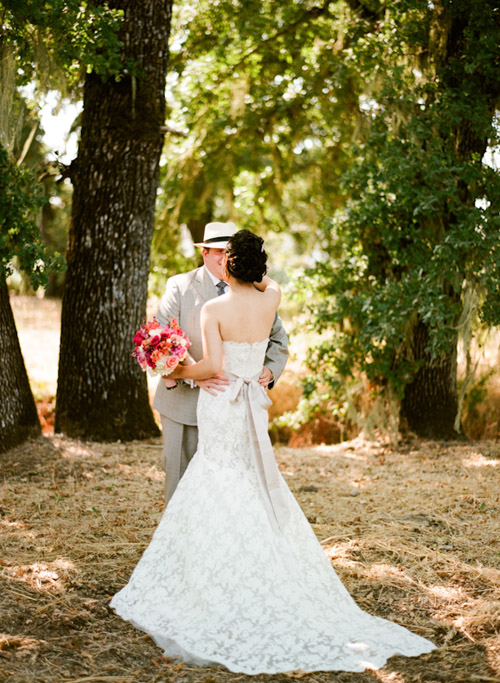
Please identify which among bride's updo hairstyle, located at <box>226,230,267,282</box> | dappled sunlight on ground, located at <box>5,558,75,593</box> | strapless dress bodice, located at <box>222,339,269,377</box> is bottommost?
dappled sunlight on ground, located at <box>5,558,75,593</box>

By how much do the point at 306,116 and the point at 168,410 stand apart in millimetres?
7181

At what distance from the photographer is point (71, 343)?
7.27 meters

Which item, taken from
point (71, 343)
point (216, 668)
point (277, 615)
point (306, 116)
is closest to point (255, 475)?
point (277, 615)

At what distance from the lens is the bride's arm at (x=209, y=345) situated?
3.76 m

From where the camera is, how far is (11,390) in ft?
22.1

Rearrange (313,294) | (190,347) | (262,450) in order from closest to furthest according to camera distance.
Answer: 1. (262,450)
2. (190,347)
3. (313,294)

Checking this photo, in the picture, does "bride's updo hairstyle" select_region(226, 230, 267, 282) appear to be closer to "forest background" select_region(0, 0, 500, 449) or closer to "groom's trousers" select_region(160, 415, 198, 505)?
"groom's trousers" select_region(160, 415, 198, 505)

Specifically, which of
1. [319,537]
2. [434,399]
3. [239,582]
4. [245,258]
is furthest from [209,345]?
[434,399]

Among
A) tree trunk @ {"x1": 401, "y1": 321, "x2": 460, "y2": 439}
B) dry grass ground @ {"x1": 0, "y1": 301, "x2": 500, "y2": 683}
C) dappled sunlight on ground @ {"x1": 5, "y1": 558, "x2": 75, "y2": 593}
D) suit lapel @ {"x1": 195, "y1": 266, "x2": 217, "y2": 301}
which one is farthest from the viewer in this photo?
tree trunk @ {"x1": 401, "y1": 321, "x2": 460, "y2": 439}

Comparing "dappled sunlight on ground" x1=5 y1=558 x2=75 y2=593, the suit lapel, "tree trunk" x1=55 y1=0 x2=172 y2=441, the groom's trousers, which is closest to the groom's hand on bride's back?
the groom's trousers

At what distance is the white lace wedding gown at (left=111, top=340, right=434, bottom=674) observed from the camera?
3375 mm

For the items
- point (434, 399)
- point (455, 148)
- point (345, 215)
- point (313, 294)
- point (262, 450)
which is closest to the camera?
point (262, 450)

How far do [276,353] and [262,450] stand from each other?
0.75 metres

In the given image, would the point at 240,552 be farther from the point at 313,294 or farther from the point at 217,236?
Answer: the point at 313,294
